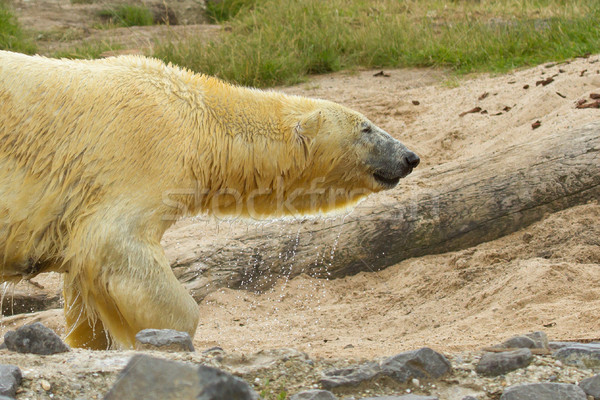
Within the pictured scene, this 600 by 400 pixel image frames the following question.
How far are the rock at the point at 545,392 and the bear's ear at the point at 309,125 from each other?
2.17 m

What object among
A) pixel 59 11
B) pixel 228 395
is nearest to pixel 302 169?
pixel 228 395

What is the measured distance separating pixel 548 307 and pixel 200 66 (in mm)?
6550

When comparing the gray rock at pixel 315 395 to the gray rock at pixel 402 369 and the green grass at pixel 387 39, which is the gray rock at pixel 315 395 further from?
the green grass at pixel 387 39

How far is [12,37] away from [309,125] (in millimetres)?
7767

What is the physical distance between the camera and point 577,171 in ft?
16.8

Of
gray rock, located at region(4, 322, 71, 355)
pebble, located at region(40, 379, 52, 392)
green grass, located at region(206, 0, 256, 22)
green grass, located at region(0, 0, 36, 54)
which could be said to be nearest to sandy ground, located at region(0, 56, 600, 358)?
gray rock, located at region(4, 322, 71, 355)

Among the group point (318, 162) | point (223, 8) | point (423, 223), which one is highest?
point (223, 8)

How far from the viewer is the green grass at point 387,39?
939 centimetres

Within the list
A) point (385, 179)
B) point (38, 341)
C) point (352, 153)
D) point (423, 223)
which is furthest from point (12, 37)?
point (38, 341)

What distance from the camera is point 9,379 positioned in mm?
2498

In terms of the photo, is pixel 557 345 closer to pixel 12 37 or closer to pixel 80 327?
pixel 80 327

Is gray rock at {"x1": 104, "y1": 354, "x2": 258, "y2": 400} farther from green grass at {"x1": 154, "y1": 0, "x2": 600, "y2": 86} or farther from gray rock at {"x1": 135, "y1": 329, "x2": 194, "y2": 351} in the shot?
green grass at {"x1": 154, "y1": 0, "x2": 600, "y2": 86}

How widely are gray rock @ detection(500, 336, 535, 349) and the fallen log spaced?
222 cm

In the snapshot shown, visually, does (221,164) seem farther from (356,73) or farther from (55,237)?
(356,73)
